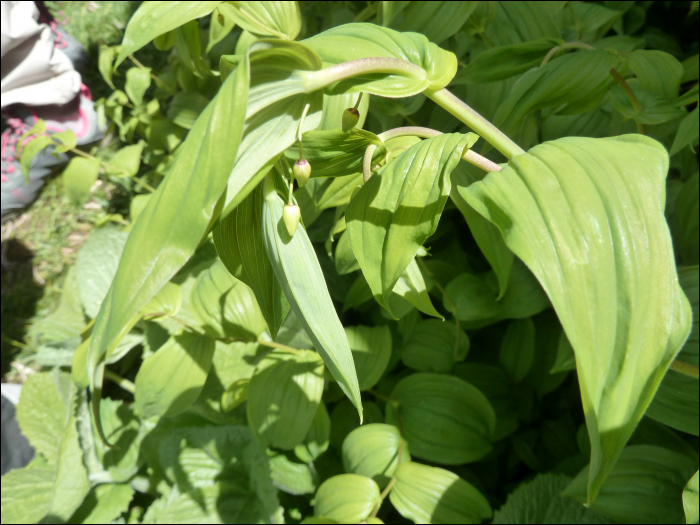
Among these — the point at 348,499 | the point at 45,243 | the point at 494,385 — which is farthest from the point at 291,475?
the point at 45,243

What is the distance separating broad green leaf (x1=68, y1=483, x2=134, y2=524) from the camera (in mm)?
1335

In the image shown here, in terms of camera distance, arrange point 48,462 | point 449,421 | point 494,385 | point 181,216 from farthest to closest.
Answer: point 48,462 → point 494,385 → point 449,421 → point 181,216

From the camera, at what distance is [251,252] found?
1.47ft

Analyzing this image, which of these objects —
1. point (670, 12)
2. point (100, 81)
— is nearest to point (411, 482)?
point (670, 12)

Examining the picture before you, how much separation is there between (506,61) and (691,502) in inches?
25.6

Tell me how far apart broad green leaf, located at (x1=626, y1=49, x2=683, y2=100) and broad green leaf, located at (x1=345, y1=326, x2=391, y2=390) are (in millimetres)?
621

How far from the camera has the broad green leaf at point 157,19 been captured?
1.52ft

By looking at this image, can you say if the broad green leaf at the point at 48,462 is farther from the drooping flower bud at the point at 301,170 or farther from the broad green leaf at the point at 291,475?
the drooping flower bud at the point at 301,170

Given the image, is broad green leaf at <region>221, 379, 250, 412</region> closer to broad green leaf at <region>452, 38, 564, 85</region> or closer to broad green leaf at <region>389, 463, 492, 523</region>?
broad green leaf at <region>389, 463, 492, 523</region>

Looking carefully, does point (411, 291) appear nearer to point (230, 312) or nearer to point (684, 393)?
point (230, 312)

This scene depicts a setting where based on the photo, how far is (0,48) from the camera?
2.05m

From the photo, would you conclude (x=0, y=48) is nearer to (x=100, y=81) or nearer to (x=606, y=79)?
(x=100, y=81)

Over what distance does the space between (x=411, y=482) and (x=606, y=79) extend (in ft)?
2.35

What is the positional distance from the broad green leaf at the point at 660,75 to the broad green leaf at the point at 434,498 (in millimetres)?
718
